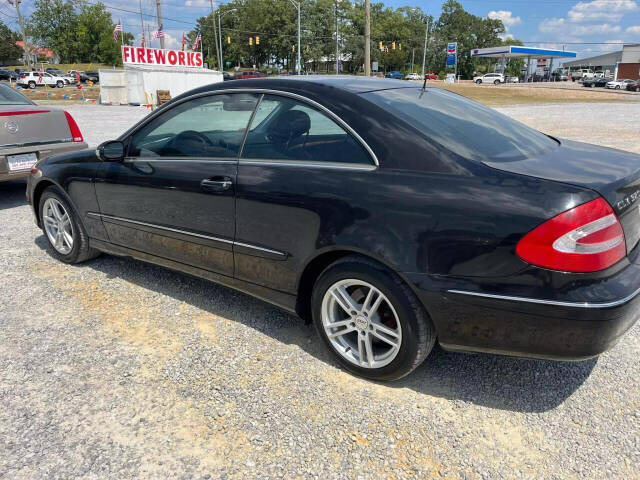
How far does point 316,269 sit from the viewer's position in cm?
287

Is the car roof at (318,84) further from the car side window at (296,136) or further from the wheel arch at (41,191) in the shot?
the wheel arch at (41,191)

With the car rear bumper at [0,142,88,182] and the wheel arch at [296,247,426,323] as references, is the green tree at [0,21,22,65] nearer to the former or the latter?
the car rear bumper at [0,142,88,182]

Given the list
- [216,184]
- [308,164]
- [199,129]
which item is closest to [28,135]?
[199,129]

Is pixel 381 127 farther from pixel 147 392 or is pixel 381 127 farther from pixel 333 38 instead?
pixel 333 38

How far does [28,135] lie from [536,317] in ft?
21.4

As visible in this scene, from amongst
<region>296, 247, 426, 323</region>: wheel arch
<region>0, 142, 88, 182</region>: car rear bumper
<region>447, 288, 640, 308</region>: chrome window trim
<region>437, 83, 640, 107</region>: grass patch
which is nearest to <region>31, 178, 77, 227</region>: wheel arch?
<region>0, 142, 88, 182</region>: car rear bumper

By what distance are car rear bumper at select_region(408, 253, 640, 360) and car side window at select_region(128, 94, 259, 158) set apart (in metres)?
1.55

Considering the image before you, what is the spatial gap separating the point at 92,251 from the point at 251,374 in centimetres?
233

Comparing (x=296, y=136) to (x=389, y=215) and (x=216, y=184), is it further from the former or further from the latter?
(x=389, y=215)

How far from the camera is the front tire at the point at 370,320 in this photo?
2478 mm

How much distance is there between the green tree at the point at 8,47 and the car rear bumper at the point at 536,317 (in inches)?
4678

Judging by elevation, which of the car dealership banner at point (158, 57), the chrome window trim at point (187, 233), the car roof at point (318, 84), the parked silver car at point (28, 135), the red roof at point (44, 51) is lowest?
the chrome window trim at point (187, 233)

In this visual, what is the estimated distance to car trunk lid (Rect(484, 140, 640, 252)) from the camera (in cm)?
225

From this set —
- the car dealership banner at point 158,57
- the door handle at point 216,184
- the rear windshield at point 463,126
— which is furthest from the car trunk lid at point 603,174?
the car dealership banner at point 158,57
